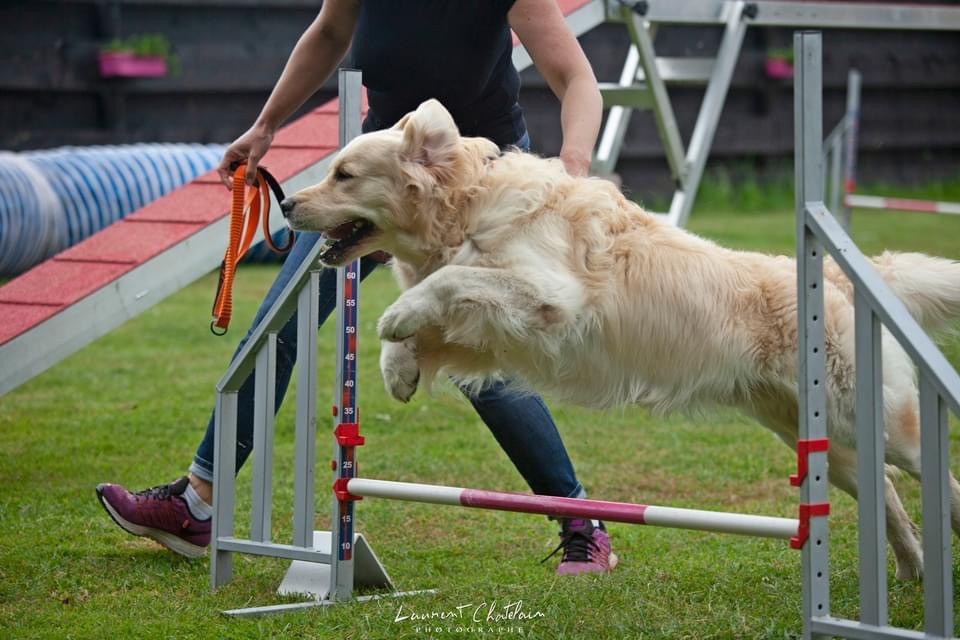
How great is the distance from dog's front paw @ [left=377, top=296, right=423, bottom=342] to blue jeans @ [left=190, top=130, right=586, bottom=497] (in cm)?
60

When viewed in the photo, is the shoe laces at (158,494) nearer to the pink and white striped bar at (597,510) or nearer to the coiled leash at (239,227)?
the coiled leash at (239,227)

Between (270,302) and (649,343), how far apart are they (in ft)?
3.65


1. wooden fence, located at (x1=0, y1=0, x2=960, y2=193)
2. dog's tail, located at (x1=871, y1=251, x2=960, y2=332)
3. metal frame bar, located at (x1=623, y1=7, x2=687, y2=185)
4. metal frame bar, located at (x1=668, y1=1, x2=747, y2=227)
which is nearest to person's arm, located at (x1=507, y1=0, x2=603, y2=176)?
dog's tail, located at (x1=871, y1=251, x2=960, y2=332)

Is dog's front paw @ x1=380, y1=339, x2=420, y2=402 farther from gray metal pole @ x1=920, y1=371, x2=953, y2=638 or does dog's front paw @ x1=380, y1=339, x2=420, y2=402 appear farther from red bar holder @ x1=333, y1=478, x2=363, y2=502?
gray metal pole @ x1=920, y1=371, x2=953, y2=638

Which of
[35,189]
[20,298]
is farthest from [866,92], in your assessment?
[20,298]

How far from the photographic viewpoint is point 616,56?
45.0ft

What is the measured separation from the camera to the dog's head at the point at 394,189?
301 centimetres

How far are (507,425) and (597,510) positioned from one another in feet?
2.77

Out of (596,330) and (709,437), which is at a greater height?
(596,330)

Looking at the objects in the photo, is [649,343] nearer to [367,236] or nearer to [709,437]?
[367,236]

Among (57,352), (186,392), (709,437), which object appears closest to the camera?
(57,352)

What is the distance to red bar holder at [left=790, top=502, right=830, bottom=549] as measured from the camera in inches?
99.2

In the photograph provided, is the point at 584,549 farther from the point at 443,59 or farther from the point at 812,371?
the point at 443,59

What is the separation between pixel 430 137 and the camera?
3008 mm
